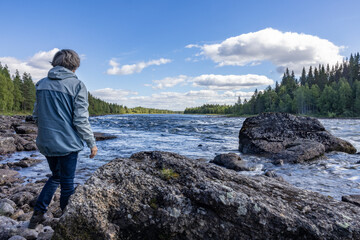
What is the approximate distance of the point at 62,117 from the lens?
11.2ft

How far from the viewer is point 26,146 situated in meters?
15.3

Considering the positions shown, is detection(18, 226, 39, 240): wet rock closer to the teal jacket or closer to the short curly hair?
the teal jacket

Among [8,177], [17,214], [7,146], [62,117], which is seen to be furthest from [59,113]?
[7,146]

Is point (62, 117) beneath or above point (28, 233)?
above

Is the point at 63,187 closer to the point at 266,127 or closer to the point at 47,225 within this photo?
the point at 47,225

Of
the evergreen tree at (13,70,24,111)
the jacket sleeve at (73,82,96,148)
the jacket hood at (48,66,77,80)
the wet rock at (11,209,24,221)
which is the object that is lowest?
the wet rock at (11,209,24,221)

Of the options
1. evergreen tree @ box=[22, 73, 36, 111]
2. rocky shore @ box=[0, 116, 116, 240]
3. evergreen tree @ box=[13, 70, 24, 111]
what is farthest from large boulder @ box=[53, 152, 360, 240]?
evergreen tree @ box=[22, 73, 36, 111]

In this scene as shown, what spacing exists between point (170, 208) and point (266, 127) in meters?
13.1

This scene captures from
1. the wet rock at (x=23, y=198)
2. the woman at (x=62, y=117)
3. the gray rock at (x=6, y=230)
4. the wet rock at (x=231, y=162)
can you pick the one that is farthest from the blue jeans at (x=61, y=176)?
the wet rock at (x=231, y=162)

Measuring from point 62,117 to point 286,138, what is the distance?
13.5 m

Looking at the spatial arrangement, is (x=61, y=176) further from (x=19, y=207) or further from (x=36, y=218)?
(x=19, y=207)

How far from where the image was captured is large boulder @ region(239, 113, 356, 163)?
1187cm

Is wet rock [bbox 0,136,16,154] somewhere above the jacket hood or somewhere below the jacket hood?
below

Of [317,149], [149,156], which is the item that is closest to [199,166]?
[149,156]
